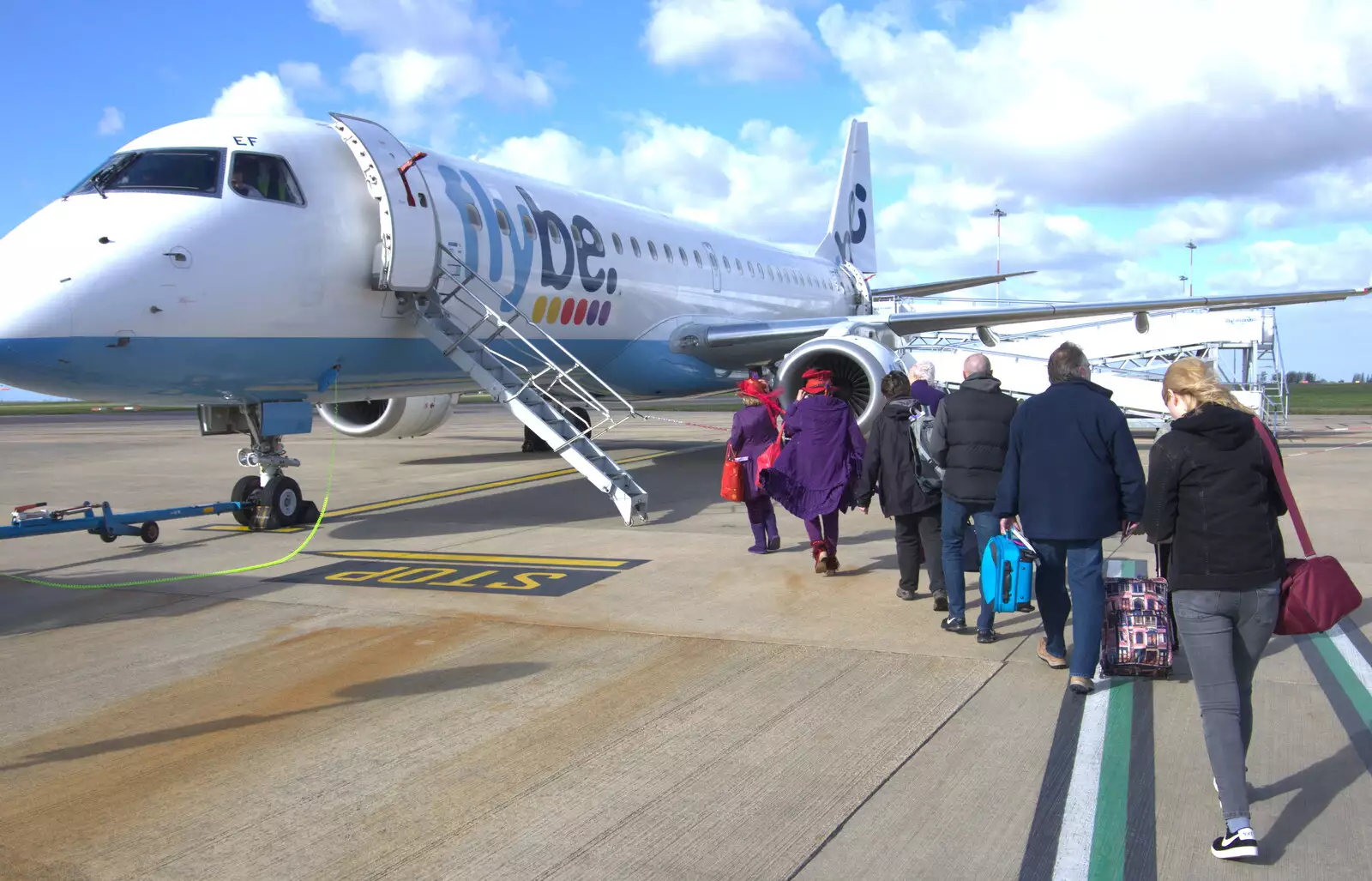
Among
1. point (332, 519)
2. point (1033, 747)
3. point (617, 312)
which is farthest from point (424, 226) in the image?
point (1033, 747)

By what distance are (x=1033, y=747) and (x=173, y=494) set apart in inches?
475

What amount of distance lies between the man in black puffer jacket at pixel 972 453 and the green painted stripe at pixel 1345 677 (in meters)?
1.65

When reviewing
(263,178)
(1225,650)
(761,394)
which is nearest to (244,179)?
(263,178)

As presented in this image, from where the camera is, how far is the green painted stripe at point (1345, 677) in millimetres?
4602

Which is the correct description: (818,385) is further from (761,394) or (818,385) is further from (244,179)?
(244,179)

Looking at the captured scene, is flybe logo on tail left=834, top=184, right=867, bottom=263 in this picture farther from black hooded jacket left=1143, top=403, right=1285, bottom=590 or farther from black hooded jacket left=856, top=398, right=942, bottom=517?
black hooded jacket left=1143, top=403, right=1285, bottom=590

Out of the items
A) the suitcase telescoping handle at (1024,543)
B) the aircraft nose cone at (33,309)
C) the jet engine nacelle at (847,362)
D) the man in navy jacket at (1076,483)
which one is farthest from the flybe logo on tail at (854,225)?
the man in navy jacket at (1076,483)

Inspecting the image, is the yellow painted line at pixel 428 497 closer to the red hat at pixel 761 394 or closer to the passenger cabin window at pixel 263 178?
the passenger cabin window at pixel 263 178

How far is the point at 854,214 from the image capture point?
26.9 m

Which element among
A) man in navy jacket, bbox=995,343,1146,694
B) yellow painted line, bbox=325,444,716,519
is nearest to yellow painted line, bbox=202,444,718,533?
yellow painted line, bbox=325,444,716,519

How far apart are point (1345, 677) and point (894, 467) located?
2597 millimetres

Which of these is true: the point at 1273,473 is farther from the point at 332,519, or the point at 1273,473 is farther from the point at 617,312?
the point at 617,312

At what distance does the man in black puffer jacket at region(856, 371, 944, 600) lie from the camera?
6.48 m

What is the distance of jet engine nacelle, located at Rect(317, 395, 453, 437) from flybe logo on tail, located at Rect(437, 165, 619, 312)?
11.5 feet
